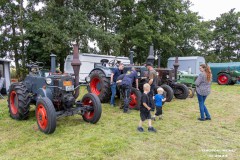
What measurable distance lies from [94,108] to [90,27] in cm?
1088

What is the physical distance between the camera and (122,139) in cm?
453

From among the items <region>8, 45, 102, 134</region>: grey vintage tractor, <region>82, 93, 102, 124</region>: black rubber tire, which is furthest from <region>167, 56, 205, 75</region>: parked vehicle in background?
<region>8, 45, 102, 134</region>: grey vintage tractor

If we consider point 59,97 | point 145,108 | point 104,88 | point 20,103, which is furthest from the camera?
point 104,88

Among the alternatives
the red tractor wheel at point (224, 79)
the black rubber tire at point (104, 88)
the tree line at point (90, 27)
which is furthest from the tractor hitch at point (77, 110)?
the red tractor wheel at point (224, 79)

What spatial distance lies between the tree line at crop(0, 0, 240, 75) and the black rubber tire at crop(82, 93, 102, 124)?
9875 millimetres

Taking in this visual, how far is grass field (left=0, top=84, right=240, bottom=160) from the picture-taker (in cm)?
388

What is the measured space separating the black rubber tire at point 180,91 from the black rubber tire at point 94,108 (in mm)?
5295

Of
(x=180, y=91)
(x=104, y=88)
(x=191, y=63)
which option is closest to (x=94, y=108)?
(x=104, y=88)

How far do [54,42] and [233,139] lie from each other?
42.5 feet

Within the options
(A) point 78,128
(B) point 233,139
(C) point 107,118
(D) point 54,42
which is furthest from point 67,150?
(D) point 54,42

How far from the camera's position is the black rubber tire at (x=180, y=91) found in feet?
32.5

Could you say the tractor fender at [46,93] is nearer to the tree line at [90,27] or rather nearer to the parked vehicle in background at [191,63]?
the tree line at [90,27]

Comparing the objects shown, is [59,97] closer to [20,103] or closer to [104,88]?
[20,103]

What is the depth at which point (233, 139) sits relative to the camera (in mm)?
4727
